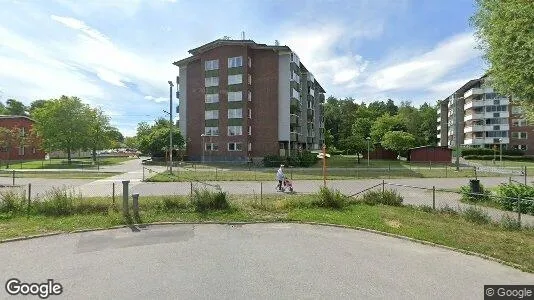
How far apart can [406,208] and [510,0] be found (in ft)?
30.0

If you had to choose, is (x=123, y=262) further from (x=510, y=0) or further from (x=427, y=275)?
(x=510, y=0)

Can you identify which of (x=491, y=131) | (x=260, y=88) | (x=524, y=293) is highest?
(x=260, y=88)

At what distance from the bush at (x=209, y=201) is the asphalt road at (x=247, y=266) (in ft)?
8.82

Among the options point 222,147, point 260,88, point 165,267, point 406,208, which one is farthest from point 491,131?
point 165,267

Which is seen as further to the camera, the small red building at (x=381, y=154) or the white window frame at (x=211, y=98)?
the small red building at (x=381, y=154)

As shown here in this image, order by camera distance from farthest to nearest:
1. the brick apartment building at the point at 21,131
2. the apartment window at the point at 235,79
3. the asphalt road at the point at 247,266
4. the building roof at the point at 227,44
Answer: the brick apartment building at the point at 21,131, the apartment window at the point at 235,79, the building roof at the point at 227,44, the asphalt road at the point at 247,266

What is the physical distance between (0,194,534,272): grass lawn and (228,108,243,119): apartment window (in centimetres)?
3826

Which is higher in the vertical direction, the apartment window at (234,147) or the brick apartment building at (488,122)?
the brick apartment building at (488,122)

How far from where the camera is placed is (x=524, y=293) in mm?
6262

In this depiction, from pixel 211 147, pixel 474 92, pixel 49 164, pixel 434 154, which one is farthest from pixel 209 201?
pixel 474 92

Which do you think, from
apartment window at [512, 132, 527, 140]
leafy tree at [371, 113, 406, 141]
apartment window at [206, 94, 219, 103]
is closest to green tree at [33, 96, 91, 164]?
apartment window at [206, 94, 219, 103]

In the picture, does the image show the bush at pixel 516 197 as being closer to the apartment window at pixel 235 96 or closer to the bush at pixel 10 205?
the bush at pixel 10 205

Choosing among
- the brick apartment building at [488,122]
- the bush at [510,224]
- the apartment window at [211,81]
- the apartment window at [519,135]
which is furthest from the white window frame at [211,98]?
the apartment window at [519,135]

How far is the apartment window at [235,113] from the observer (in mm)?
52500
